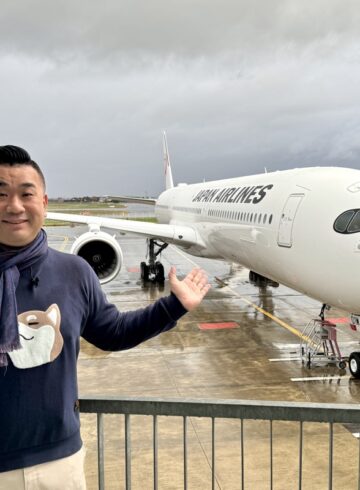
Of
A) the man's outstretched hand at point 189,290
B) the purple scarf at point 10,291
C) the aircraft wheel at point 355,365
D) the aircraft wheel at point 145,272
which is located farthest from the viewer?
the aircraft wheel at point 145,272

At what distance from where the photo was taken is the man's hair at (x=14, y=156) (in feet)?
7.98

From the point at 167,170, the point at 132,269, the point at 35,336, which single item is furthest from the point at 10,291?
the point at 167,170

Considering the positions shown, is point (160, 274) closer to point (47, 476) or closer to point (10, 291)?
point (47, 476)

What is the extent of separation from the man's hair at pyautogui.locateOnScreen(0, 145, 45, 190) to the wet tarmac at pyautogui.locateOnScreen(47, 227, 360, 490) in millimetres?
4485

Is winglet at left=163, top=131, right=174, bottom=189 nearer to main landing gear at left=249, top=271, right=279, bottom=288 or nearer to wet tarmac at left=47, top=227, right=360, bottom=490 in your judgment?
main landing gear at left=249, top=271, right=279, bottom=288

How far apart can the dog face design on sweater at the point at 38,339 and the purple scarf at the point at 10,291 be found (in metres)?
0.04

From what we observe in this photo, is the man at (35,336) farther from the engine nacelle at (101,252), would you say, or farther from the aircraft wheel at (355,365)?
the engine nacelle at (101,252)

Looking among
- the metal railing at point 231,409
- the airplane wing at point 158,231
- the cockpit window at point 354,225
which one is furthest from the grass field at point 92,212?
the metal railing at point 231,409

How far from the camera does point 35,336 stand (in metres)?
2.32

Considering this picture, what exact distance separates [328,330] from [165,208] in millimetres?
17317

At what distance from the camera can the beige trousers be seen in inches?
92.2

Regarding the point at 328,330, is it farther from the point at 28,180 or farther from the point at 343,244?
the point at 28,180

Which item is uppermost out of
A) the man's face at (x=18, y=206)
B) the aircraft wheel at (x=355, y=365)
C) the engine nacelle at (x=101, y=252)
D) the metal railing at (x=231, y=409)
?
the man's face at (x=18, y=206)

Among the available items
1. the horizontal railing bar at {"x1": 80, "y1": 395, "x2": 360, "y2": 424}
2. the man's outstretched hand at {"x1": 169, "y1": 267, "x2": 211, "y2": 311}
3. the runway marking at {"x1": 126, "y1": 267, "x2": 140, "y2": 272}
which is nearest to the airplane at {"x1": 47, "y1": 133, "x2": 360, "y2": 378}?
the horizontal railing bar at {"x1": 80, "y1": 395, "x2": 360, "y2": 424}
